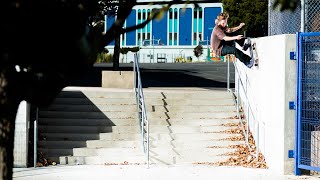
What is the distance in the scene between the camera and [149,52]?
71750 mm

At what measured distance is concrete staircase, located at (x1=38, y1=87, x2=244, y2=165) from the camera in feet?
42.9

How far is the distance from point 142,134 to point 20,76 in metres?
7.88

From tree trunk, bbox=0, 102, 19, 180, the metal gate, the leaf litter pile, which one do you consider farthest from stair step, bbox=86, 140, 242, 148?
tree trunk, bbox=0, 102, 19, 180

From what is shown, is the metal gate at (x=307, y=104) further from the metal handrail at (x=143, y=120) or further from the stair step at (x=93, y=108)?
the stair step at (x=93, y=108)

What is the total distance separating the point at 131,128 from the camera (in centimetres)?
1413

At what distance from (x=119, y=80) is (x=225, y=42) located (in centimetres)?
437

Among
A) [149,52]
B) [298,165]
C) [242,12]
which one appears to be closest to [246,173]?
[298,165]

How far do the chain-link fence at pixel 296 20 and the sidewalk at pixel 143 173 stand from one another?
99.9 inches

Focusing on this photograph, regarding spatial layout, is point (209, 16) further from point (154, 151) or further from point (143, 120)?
point (154, 151)

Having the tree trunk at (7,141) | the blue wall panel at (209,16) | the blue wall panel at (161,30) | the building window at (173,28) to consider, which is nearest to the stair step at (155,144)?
the tree trunk at (7,141)

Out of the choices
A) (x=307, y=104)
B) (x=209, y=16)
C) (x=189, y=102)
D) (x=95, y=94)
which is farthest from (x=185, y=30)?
(x=307, y=104)

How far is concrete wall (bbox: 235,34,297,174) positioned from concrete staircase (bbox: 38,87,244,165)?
92 cm

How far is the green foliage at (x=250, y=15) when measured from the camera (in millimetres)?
65625

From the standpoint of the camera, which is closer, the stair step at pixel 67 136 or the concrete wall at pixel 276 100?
the concrete wall at pixel 276 100
